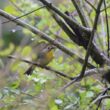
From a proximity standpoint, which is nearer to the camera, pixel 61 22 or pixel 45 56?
pixel 61 22

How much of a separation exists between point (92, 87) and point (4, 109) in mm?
677

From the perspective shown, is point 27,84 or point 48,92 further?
point 27,84

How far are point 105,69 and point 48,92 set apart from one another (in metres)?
0.49

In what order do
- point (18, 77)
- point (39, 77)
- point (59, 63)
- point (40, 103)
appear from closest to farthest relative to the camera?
point (40, 103) → point (18, 77) → point (39, 77) → point (59, 63)

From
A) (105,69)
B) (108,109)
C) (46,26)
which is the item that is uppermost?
(46,26)

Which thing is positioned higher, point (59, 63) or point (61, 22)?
point (61, 22)

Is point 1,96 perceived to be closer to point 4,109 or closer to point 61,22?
point 4,109

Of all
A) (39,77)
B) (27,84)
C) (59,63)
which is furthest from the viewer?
(59,63)

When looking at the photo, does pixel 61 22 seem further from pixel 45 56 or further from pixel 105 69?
pixel 45 56

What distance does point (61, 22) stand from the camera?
2123 mm

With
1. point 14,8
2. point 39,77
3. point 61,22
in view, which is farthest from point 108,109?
point 14,8

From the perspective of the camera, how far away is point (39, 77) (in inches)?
97.0

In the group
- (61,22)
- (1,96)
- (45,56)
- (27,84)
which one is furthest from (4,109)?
(45,56)

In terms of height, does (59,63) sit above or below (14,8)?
below
